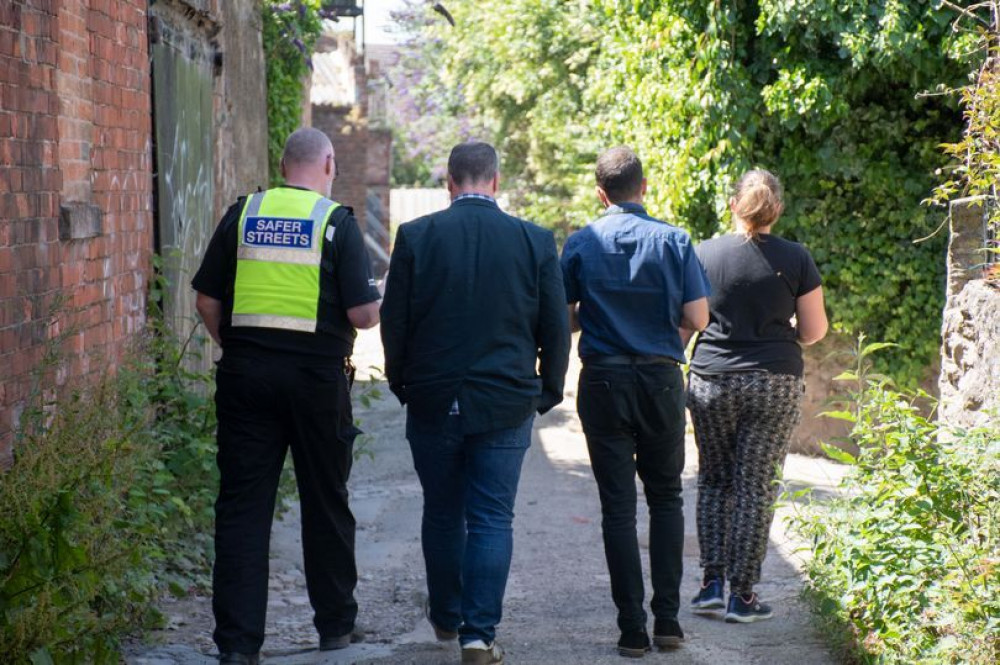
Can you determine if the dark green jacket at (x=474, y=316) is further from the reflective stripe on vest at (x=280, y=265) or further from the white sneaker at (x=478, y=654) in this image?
the white sneaker at (x=478, y=654)

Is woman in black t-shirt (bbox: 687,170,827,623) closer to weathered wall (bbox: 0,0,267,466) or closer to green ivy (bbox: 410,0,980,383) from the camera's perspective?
weathered wall (bbox: 0,0,267,466)

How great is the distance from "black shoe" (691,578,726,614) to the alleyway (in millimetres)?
97

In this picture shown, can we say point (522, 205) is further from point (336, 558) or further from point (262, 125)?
point (336, 558)

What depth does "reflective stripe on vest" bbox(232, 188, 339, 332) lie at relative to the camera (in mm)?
4766

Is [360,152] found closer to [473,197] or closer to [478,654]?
[473,197]

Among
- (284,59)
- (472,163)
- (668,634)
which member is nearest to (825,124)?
(472,163)

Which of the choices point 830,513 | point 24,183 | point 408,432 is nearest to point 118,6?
point 24,183

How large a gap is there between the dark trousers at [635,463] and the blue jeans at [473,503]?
357 millimetres

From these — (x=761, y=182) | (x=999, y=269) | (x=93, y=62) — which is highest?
(x=93, y=62)

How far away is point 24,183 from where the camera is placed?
15.1 feet

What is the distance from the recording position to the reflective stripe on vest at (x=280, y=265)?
4.77 m

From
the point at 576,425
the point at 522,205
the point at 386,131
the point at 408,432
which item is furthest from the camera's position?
the point at 386,131

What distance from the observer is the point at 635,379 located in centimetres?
505

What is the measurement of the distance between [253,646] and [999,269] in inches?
129
